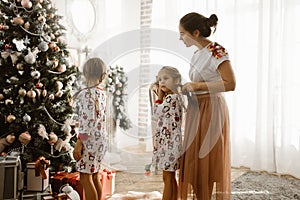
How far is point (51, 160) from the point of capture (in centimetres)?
318

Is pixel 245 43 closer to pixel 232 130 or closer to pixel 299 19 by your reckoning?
Answer: pixel 299 19

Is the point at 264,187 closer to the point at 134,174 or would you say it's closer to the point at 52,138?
the point at 134,174

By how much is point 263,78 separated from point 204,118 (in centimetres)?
200

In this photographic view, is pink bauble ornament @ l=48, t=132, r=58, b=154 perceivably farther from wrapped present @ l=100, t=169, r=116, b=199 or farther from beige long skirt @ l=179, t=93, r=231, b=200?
beige long skirt @ l=179, t=93, r=231, b=200

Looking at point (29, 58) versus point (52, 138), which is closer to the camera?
point (29, 58)

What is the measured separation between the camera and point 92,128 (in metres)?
2.50

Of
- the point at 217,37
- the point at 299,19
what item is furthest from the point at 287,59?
the point at 217,37

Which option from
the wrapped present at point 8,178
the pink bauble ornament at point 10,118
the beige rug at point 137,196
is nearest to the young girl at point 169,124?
the beige rug at point 137,196

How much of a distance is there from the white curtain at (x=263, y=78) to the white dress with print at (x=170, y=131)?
1330 millimetres

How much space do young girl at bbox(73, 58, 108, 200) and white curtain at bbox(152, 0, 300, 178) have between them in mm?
1321

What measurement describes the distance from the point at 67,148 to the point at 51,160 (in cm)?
19

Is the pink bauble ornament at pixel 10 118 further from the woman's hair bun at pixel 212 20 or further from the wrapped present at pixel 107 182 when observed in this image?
the woman's hair bun at pixel 212 20

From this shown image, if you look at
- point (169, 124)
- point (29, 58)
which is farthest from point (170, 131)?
point (29, 58)

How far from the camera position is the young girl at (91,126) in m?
2.47
